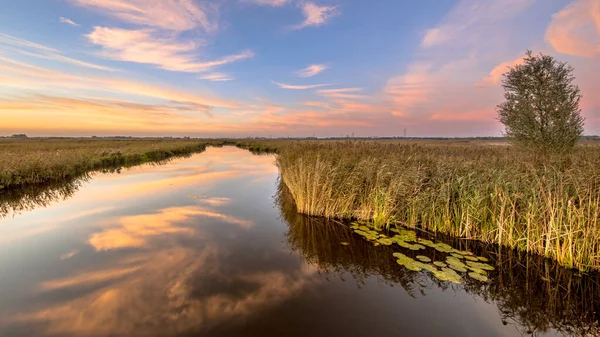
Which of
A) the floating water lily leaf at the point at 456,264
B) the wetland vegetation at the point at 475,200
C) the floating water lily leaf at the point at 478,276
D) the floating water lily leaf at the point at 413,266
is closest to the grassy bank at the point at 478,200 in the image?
the wetland vegetation at the point at 475,200

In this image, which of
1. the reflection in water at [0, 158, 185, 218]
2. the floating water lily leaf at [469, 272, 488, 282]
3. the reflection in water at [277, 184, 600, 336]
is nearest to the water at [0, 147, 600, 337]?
the reflection in water at [277, 184, 600, 336]

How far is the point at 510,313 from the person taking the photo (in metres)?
4.48

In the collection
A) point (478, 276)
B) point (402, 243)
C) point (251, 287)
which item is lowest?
point (251, 287)

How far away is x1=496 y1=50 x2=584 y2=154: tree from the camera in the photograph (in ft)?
49.5

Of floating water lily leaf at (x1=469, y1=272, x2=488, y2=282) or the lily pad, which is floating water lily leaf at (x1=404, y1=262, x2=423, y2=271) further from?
floating water lily leaf at (x1=469, y1=272, x2=488, y2=282)

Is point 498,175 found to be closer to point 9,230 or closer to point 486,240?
point 486,240

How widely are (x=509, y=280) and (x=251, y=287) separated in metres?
5.36

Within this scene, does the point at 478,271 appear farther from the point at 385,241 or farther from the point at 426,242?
the point at 385,241

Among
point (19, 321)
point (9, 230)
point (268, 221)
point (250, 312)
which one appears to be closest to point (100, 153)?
point (9, 230)

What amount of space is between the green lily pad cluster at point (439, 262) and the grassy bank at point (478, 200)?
1.06 metres

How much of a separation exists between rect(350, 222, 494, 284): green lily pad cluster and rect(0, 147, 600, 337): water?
172mm

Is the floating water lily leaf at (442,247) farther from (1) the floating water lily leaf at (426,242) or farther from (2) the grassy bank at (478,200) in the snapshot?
(2) the grassy bank at (478,200)

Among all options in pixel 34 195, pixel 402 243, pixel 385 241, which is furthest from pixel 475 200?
pixel 34 195

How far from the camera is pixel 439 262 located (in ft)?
19.6
